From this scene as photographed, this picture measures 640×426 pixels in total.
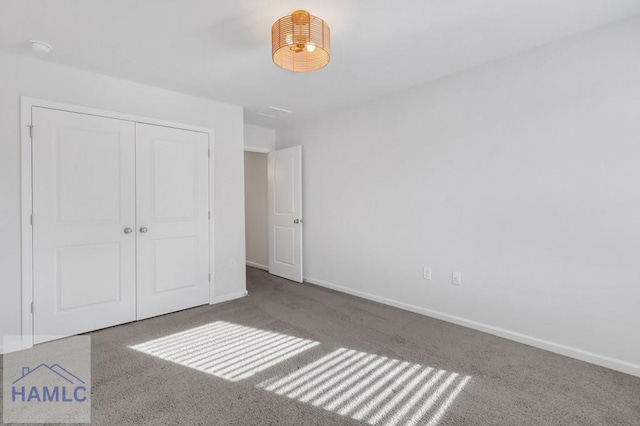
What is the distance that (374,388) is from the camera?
1.93 metres

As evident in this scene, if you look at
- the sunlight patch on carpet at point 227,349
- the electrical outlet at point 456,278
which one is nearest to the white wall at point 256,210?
the sunlight patch on carpet at point 227,349

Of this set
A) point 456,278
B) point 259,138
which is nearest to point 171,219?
point 259,138

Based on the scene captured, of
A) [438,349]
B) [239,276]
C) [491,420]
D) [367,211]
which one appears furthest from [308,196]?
[491,420]

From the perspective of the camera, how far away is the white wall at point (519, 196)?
213cm

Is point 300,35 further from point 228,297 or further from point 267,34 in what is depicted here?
point 228,297

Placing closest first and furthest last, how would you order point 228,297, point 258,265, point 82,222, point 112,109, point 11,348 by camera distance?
1. point 11,348
2. point 82,222
3. point 112,109
4. point 228,297
5. point 258,265

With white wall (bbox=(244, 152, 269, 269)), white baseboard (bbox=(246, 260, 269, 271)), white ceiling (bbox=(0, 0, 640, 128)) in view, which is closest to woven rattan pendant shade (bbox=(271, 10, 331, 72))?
white ceiling (bbox=(0, 0, 640, 128))

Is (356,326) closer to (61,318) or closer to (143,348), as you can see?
(143,348)

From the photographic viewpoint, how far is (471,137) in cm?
284

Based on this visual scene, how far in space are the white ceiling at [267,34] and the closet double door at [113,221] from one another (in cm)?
63

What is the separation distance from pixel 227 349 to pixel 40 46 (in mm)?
2748

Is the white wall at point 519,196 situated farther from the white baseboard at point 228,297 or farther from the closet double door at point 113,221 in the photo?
the closet double door at point 113,221

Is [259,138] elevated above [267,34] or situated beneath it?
situated beneath

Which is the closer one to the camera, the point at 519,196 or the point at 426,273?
the point at 519,196
